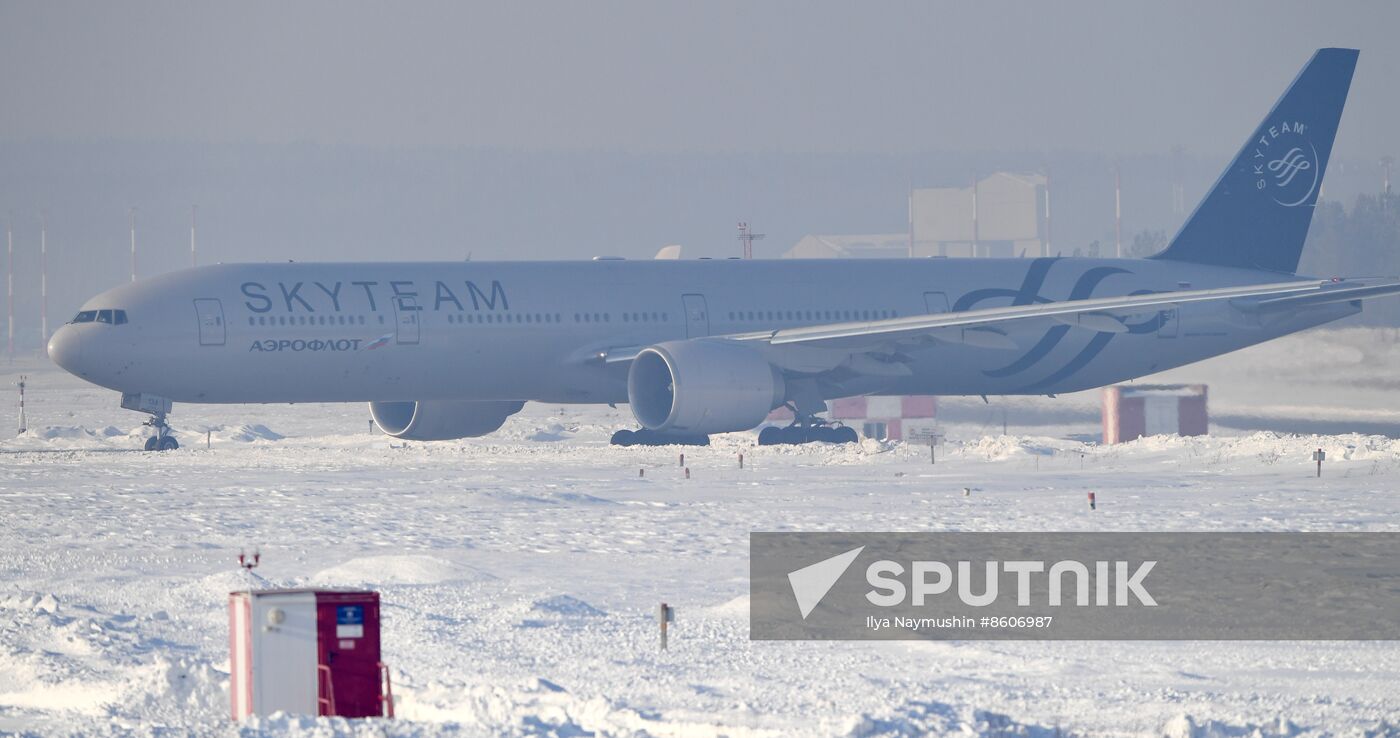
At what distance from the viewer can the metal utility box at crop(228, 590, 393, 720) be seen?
10820 millimetres

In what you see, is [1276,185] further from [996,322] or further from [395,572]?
[395,572]

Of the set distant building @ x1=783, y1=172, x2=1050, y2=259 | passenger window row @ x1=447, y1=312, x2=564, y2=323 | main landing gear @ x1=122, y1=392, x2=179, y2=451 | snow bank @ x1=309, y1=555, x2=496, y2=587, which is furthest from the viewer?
distant building @ x1=783, y1=172, x2=1050, y2=259

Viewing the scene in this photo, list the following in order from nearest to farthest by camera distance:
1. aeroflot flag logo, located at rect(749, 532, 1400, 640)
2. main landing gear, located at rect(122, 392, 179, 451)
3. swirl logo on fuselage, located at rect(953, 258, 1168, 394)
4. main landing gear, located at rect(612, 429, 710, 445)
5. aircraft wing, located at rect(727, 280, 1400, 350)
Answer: aeroflot flag logo, located at rect(749, 532, 1400, 640) → aircraft wing, located at rect(727, 280, 1400, 350) → main landing gear, located at rect(122, 392, 179, 451) → main landing gear, located at rect(612, 429, 710, 445) → swirl logo on fuselage, located at rect(953, 258, 1168, 394)

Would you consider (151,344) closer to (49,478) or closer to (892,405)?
(49,478)

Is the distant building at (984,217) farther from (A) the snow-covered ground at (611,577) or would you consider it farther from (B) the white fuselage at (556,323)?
(A) the snow-covered ground at (611,577)

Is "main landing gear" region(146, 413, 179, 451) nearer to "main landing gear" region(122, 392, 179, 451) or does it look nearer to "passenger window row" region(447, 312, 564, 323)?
"main landing gear" region(122, 392, 179, 451)

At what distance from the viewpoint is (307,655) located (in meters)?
11.0

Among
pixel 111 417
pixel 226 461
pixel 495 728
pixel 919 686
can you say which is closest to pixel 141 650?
pixel 495 728

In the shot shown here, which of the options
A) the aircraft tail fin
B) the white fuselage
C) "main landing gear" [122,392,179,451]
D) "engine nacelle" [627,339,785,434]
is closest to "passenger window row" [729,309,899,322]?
the white fuselage

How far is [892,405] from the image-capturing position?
139 ft

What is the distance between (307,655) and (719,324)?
74.4 feet

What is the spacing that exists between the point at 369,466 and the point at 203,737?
18.7 meters

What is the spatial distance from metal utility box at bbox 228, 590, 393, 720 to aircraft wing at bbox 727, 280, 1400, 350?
20.5 meters

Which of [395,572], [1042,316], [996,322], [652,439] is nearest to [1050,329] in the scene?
[996,322]
